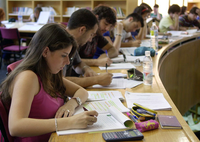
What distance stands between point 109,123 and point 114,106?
212 mm

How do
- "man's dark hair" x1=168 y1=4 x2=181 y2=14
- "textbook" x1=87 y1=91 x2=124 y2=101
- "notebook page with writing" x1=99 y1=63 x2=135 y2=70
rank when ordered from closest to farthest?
"textbook" x1=87 y1=91 x2=124 y2=101 → "notebook page with writing" x1=99 y1=63 x2=135 y2=70 → "man's dark hair" x1=168 y1=4 x2=181 y2=14

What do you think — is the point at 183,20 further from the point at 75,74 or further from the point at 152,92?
the point at 152,92

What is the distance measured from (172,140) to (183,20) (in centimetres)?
595

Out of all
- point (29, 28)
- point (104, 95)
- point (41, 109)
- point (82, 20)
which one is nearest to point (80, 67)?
point (82, 20)

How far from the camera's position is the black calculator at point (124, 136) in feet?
2.96

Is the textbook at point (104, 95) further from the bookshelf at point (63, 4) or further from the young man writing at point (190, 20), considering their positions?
the young man writing at point (190, 20)

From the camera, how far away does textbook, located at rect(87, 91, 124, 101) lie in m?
1.38

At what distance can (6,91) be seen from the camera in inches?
42.7

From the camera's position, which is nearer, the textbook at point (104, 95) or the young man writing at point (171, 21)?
the textbook at point (104, 95)

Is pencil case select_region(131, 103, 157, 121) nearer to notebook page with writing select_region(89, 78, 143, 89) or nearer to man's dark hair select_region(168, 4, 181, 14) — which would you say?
notebook page with writing select_region(89, 78, 143, 89)

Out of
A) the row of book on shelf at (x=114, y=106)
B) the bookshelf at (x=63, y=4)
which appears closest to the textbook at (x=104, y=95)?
the row of book on shelf at (x=114, y=106)

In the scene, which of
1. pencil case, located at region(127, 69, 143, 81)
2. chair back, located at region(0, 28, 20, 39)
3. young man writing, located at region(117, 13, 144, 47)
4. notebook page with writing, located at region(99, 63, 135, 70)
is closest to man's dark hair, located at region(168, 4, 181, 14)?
young man writing, located at region(117, 13, 144, 47)

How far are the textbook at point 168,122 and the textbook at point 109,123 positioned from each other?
0.14 meters

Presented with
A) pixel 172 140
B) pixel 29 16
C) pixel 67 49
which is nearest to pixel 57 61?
pixel 67 49
